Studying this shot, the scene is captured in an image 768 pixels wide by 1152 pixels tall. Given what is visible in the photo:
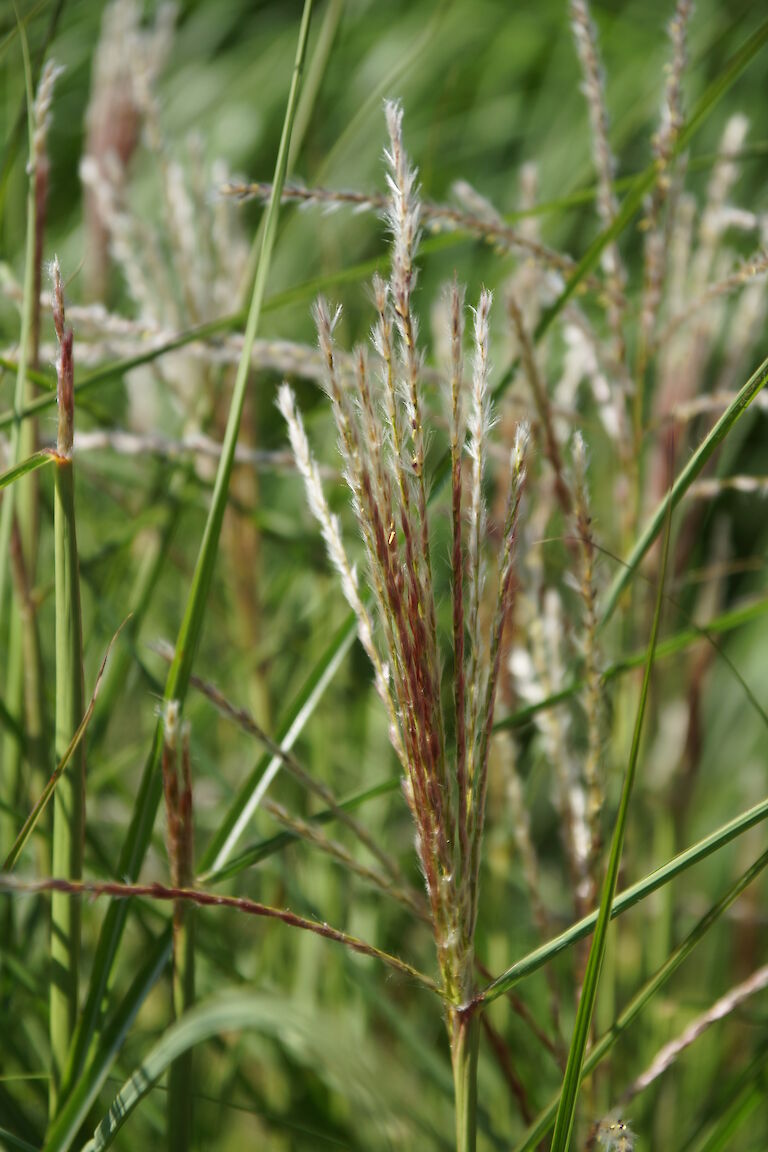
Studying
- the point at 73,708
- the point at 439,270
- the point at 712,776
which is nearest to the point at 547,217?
the point at 439,270

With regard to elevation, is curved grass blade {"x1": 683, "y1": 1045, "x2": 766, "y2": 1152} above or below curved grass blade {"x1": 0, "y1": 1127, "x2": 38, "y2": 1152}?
below

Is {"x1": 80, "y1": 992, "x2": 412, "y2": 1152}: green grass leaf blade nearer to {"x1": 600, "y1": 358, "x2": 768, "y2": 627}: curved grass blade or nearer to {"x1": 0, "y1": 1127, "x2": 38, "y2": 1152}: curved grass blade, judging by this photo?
{"x1": 0, "y1": 1127, "x2": 38, "y2": 1152}: curved grass blade

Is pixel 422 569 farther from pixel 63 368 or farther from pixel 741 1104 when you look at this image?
pixel 741 1104

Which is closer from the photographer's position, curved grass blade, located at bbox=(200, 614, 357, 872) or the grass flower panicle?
the grass flower panicle

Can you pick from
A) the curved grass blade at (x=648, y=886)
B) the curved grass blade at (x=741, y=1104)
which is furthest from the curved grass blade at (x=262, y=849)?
the curved grass blade at (x=741, y=1104)

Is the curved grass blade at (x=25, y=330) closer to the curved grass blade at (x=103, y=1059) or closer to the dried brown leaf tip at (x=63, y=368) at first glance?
the dried brown leaf tip at (x=63, y=368)

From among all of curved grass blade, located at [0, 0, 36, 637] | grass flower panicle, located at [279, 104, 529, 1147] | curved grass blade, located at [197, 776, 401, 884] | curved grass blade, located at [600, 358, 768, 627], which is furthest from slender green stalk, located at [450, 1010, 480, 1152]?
curved grass blade, located at [0, 0, 36, 637]

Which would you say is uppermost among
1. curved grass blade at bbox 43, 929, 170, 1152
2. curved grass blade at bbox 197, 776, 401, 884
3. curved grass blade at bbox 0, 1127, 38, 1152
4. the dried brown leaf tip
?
the dried brown leaf tip

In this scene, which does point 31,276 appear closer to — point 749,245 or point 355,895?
point 355,895
